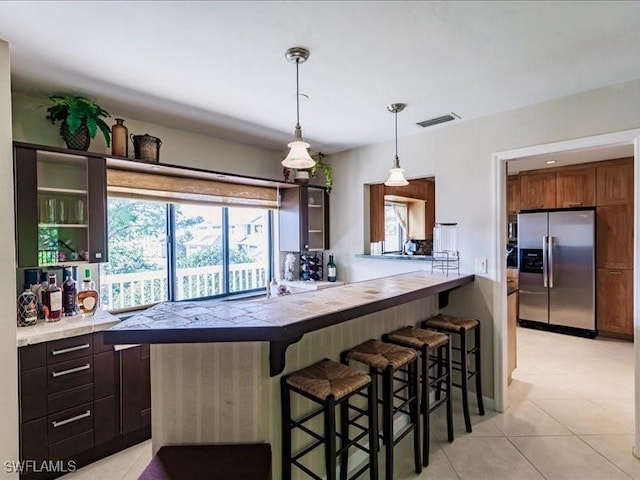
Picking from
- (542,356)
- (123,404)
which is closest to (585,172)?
(542,356)

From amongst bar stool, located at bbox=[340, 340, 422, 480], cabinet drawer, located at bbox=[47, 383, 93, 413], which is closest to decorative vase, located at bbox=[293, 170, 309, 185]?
bar stool, located at bbox=[340, 340, 422, 480]

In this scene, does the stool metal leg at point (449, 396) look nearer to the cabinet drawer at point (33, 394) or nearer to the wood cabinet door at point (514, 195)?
the cabinet drawer at point (33, 394)

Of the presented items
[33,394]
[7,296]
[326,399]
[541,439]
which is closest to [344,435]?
[326,399]

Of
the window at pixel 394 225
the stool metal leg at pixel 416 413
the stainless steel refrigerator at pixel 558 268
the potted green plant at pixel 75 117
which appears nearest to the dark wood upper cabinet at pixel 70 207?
the potted green plant at pixel 75 117

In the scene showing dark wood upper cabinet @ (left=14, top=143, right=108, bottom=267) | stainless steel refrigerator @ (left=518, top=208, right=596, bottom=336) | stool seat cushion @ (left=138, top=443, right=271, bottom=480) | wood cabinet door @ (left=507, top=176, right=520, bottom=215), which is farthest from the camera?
wood cabinet door @ (left=507, top=176, right=520, bottom=215)

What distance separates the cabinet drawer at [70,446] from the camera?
209 cm

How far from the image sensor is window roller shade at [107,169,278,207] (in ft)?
9.05

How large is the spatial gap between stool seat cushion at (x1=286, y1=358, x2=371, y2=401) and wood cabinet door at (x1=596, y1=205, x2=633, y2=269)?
459cm

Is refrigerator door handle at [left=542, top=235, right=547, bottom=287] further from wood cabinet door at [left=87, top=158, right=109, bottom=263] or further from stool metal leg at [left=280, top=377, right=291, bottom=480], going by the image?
wood cabinet door at [left=87, top=158, right=109, bottom=263]

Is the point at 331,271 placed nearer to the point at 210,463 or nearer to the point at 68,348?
the point at 68,348

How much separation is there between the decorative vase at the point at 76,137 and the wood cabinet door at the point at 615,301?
19.8 feet

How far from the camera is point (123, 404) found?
93.5 inches

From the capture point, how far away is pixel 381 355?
207cm

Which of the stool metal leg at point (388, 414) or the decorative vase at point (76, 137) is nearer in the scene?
the stool metal leg at point (388, 414)
